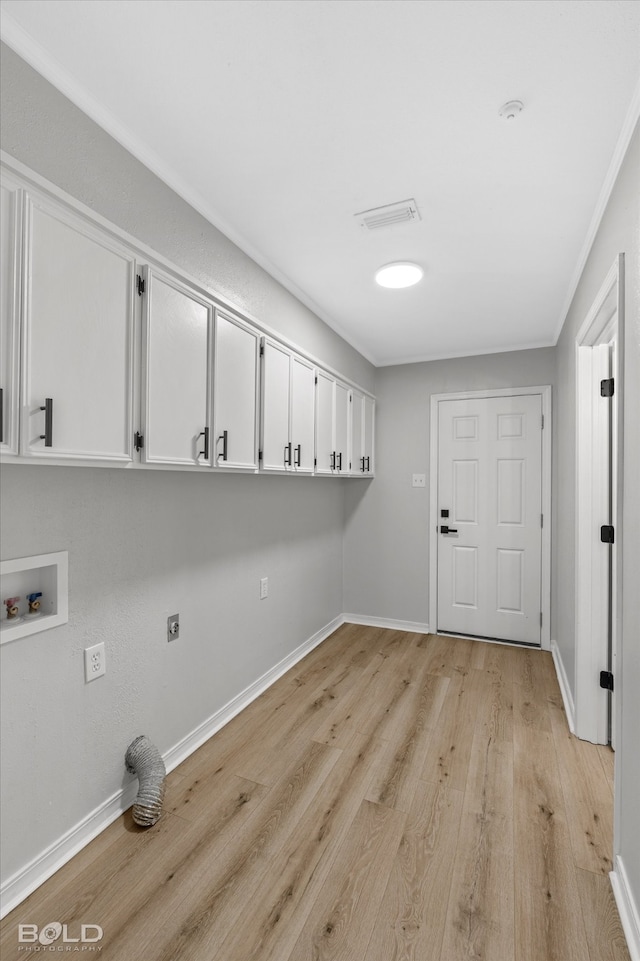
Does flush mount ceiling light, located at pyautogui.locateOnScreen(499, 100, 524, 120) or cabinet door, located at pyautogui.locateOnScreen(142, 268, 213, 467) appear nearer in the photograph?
flush mount ceiling light, located at pyautogui.locateOnScreen(499, 100, 524, 120)

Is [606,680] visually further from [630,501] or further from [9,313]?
[9,313]

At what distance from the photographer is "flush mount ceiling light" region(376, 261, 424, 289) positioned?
2.42 metres

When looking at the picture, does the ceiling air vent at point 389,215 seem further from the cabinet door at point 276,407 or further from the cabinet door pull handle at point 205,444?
the cabinet door pull handle at point 205,444

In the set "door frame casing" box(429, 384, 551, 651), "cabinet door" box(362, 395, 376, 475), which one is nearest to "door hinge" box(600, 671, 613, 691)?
"door frame casing" box(429, 384, 551, 651)

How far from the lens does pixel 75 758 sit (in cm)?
160

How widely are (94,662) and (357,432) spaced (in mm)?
2559

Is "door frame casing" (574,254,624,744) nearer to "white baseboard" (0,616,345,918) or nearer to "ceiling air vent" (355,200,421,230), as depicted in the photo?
"ceiling air vent" (355,200,421,230)

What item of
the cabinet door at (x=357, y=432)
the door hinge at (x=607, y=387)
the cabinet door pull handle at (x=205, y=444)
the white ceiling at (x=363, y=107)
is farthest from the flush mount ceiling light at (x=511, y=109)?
the cabinet door at (x=357, y=432)

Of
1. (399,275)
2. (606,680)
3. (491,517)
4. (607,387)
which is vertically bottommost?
(606,680)

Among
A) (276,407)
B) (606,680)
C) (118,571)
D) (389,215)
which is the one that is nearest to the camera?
(118,571)

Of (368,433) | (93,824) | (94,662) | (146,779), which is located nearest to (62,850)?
(93,824)

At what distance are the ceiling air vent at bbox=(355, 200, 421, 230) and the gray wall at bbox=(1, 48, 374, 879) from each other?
2.15ft

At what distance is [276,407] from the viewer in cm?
241

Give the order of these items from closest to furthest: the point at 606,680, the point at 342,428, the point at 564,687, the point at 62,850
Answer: the point at 62,850 < the point at 606,680 < the point at 564,687 < the point at 342,428
